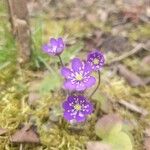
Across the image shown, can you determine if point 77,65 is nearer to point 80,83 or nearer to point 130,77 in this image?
point 80,83

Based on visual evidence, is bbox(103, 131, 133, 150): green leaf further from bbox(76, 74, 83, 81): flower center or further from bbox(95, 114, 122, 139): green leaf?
bbox(76, 74, 83, 81): flower center

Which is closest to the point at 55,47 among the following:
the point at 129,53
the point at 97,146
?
the point at 97,146

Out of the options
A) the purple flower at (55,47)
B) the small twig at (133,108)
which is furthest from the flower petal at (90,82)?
the small twig at (133,108)

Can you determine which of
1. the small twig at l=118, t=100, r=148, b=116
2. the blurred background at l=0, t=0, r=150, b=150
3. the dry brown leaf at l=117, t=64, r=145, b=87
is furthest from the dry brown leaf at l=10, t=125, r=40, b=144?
the dry brown leaf at l=117, t=64, r=145, b=87

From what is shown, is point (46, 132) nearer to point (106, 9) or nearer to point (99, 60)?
point (99, 60)

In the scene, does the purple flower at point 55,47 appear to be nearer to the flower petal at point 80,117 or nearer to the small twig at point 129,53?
the flower petal at point 80,117

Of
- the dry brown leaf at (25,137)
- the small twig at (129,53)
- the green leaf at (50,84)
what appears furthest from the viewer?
the small twig at (129,53)
